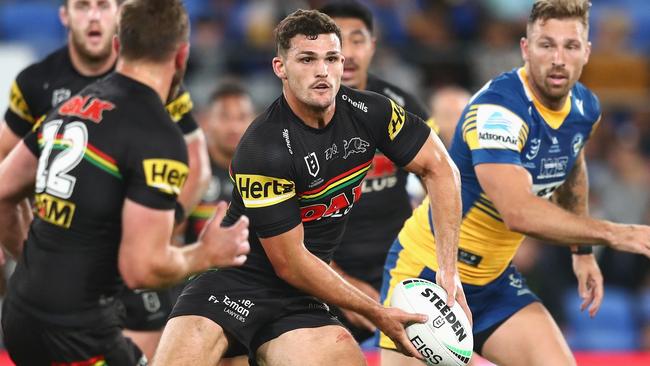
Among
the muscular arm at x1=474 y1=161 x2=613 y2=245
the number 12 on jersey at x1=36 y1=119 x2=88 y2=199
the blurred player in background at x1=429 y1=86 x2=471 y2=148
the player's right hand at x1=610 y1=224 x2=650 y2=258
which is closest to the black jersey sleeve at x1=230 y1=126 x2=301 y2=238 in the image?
the number 12 on jersey at x1=36 y1=119 x2=88 y2=199

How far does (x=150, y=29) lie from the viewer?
502 cm

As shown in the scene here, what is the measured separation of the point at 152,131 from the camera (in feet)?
16.0

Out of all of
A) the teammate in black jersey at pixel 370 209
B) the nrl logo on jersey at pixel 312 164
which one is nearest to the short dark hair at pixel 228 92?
the teammate in black jersey at pixel 370 209

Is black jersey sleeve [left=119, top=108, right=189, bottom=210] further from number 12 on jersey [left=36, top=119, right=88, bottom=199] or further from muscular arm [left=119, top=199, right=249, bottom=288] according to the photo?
number 12 on jersey [left=36, top=119, right=88, bottom=199]

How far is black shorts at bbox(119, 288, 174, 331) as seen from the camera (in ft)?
23.9

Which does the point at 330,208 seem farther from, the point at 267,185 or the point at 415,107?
the point at 415,107

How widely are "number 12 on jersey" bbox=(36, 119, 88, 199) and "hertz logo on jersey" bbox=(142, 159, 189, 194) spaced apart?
0.33 m

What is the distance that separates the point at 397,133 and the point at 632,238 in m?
1.27

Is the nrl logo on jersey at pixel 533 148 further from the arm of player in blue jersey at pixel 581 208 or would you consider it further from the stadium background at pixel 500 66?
the stadium background at pixel 500 66

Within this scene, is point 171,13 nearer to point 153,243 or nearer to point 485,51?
point 153,243

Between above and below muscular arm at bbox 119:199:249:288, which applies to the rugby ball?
below

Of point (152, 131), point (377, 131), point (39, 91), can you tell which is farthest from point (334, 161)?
point (39, 91)

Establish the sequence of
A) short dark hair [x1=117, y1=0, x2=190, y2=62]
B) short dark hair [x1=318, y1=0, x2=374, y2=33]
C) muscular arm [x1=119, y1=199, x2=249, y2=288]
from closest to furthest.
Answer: muscular arm [x1=119, y1=199, x2=249, y2=288] → short dark hair [x1=117, y1=0, x2=190, y2=62] → short dark hair [x1=318, y1=0, x2=374, y2=33]

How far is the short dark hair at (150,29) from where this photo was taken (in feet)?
16.5
